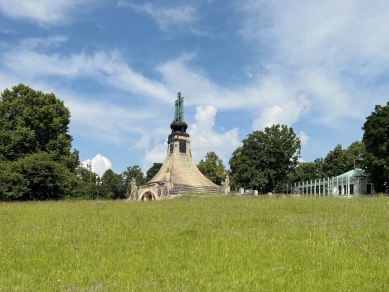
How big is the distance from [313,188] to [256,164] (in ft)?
36.0

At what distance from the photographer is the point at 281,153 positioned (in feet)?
189

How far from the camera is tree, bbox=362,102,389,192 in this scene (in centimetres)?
3816

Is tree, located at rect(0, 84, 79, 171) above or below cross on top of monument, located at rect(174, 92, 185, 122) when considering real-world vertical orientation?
below

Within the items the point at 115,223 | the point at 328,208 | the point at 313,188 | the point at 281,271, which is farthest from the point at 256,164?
the point at 281,271

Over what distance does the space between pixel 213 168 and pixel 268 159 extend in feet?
52.9

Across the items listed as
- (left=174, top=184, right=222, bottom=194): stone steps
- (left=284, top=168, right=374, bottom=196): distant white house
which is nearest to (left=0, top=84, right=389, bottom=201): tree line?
(left=284, top=168, right=374, bottom=196): distant white house

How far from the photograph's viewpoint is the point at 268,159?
189ft

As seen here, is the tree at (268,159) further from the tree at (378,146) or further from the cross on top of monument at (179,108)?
the tree at (378,146)

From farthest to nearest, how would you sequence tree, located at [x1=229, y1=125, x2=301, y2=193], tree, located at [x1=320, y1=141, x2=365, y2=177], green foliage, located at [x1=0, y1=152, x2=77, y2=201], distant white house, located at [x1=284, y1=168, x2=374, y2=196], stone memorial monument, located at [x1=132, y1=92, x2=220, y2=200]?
tree, located at [x1=320, y1=141, x2=365, y2=177] → tree, located at [x1=229, y1=125, x2=301, y2=193] → distant white house, located at [x1=284, y1=168, x2=374, y2=196] → stone memorial monument, located at [x1=132, y1=92, x2=220, y2=200] → green foliage, located at [x1=0, y1=152, x2=77, y2=201]

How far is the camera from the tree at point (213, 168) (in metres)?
70.6

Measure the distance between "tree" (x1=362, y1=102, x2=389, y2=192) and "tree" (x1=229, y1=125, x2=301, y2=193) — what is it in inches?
694

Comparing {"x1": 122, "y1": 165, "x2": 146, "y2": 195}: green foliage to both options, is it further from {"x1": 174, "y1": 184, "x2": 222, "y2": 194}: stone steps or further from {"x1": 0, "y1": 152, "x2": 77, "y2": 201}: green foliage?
{"x1": 0, "y1": 152, "x2": 77, "y2": 201}: green foliage

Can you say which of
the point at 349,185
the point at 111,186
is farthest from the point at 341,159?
the point at 111,186

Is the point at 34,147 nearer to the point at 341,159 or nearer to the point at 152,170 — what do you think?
the point at 341,159
